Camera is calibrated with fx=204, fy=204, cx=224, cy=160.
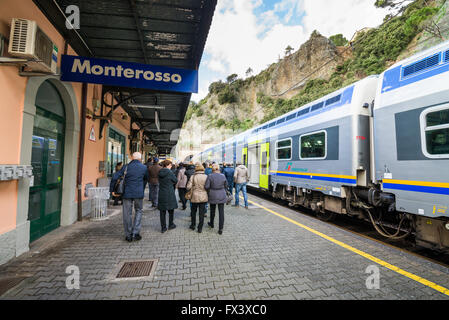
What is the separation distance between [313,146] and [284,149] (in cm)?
157

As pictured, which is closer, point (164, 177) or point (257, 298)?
point (257, 298)

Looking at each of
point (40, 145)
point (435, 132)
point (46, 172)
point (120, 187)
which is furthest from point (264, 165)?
point (40, 145)

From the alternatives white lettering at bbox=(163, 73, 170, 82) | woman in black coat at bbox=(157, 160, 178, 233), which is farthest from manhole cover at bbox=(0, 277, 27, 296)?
white lettering at bbox=(163, 73, 170, 82)

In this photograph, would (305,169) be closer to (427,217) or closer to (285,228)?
(285,228)

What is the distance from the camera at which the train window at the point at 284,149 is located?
7.32m

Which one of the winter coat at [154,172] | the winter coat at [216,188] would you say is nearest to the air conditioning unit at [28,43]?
the winter coat at [216,188]

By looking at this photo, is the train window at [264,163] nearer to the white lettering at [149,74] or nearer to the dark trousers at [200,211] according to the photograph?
the dark trousers at [200,211]

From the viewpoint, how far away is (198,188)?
4969mm

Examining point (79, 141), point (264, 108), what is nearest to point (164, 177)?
point (79, 141)

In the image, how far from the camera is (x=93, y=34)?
4844mm

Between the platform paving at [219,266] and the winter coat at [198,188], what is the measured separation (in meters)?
0.82
